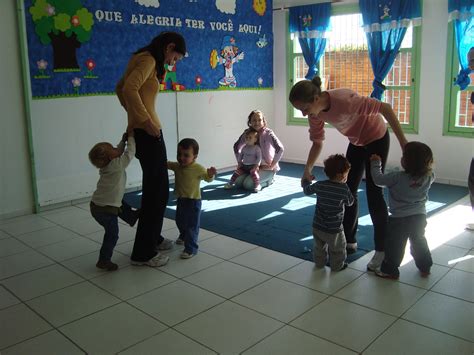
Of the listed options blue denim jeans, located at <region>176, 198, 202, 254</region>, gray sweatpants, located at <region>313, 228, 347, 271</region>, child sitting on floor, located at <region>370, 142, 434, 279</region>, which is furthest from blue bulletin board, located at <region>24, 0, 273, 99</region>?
child sitting on floor, located at <region>370, 142, 434, 279</region>

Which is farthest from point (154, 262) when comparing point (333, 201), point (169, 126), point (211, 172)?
point (169, 126)

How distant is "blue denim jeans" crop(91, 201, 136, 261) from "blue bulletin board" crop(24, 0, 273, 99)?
1.99 m

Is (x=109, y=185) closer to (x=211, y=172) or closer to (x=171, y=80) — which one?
(x=211, y=172)

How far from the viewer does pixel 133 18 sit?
5.09m

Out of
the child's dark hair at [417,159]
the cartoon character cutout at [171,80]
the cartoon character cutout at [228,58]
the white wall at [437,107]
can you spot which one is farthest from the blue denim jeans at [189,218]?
the white wall at [437,107]

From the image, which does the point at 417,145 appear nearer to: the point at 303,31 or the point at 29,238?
the point at 29,238

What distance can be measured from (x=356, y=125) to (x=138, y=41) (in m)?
3.10

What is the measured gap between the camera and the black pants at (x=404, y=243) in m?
2.77

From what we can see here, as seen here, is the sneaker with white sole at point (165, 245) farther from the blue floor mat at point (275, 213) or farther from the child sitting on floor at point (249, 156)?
the child sitting on floor at point (249, 156)

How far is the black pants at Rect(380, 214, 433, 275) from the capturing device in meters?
2.77

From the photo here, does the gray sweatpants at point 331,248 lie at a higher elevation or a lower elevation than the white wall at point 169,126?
lower

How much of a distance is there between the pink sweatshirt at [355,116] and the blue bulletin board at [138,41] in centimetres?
274

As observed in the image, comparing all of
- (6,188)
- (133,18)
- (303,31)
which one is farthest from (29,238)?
(303,31)

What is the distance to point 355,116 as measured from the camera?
2.88 metres
